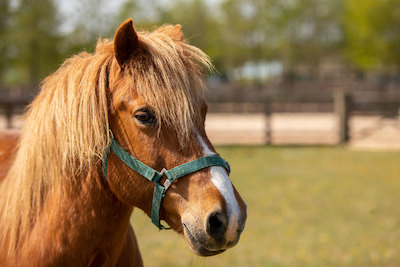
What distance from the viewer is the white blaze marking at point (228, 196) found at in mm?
1704

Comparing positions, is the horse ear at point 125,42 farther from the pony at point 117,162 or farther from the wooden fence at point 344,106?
the wooden fence at point 344,106

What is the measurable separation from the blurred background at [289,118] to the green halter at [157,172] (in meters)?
0.38

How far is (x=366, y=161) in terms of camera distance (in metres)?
11.0

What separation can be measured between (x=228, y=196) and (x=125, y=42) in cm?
82

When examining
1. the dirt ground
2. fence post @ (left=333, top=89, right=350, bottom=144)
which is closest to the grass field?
fence post @ (left=333, top=89, right=350, bottom=144)

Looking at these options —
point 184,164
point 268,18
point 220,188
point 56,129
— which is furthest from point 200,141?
point 268,18

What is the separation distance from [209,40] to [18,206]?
3825 centimetres

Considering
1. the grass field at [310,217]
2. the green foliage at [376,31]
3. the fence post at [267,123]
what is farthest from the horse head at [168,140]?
the green foliage at [376,31]

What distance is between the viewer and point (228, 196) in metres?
1.73

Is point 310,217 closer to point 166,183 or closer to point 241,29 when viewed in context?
point 166,183

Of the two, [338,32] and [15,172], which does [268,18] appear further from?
[15,172]

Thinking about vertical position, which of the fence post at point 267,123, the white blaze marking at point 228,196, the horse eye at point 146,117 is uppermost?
the horse eye at point 146,117

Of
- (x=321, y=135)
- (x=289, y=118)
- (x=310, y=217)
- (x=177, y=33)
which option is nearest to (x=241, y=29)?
(x=289, y=118)

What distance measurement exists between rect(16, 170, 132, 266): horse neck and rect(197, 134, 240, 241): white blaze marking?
54cm
